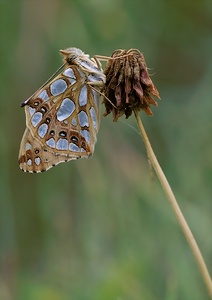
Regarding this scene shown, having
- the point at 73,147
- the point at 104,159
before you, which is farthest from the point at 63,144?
the point at 104,159

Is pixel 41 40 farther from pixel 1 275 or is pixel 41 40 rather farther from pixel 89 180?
pixel 1 275

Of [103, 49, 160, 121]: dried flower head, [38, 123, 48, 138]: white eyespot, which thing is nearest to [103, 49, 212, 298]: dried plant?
[103, 49, 160, 121]: dried flower head

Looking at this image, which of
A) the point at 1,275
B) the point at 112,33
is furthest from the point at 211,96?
the point at 1,275

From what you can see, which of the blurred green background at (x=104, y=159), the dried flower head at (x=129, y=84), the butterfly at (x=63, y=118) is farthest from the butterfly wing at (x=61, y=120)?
the blurred green background at (x=104, y=159)

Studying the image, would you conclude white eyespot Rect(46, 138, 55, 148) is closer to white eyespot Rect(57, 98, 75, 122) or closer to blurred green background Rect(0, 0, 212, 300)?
white eyespot Rect(57, 98, 75, 122)

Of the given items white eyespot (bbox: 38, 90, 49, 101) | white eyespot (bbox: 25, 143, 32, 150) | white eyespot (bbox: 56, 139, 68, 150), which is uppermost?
white eyespot (bbox: 38, 90, 49, 101)

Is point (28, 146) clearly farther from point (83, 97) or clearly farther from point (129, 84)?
point (129, 84)

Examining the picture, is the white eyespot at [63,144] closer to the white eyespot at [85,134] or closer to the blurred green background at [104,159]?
the white eyespot at [85,134]
